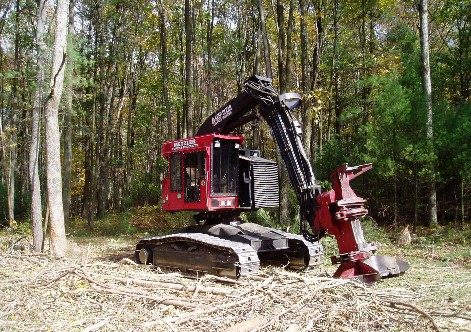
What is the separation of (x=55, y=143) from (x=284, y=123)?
5196 millimetres

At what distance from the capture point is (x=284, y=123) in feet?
30.5

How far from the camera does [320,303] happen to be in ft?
19.7

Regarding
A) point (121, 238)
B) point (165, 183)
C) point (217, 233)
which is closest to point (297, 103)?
point (217, 233)

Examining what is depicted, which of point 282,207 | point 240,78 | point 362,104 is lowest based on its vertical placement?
point 282,207

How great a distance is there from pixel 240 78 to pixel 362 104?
9473 millimetres

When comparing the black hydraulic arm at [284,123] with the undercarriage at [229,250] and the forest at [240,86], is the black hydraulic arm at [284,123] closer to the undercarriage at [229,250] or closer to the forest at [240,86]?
the undercarriage at [229,250]

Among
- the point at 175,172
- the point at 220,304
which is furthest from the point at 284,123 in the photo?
the point at 220,304

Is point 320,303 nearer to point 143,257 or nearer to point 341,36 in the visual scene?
point 143,257

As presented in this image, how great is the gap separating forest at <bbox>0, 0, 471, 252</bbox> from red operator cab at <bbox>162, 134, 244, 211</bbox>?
276 centimetres

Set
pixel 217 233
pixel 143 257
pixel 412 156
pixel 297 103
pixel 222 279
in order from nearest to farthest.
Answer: pixel 222 279
pixel 297 103
pixel 217 233
pixel 143 257
pixel 412 156

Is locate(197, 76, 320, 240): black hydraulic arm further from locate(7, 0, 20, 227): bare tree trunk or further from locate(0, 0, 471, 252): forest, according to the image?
locate(7, 0, 20, 227): bare tree trunk

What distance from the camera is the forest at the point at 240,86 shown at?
1548 cm

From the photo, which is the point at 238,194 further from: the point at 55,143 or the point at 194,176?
the point at 55,143

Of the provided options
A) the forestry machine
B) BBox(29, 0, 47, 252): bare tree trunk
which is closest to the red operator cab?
the forestry machine
